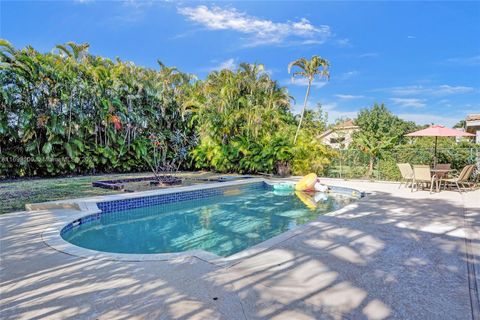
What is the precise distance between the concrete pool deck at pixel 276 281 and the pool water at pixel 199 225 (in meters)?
1.24

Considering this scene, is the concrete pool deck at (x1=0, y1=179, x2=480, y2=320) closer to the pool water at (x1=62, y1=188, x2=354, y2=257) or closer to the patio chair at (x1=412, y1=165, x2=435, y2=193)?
the pool water at (x1=62, y1=188, x2=354, y2=257)

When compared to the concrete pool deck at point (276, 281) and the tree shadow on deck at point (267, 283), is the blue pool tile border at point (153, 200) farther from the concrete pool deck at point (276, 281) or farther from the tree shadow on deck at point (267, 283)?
the tree shadow on deck at point (267, 283)

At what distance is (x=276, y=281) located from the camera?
9.21 ft

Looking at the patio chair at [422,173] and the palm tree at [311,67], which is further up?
the palm tree at [311,67]

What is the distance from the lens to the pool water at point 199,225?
5082 mm

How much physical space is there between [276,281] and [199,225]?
3.91m

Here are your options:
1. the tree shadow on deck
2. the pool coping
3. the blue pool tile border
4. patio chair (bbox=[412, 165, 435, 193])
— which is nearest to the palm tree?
the blue pool tile border

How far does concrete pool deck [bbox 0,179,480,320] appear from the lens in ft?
7.55

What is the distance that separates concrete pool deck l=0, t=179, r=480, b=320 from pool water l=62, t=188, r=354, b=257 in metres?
1.24

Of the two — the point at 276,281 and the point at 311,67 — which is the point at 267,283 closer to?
the point at 276,281

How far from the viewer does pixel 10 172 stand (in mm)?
11578

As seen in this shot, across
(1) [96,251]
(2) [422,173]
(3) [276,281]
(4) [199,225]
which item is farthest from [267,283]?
(2) [422,173]

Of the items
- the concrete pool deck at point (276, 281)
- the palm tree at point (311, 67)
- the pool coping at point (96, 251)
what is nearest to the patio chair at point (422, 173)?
the pool coping at point (96, 251)

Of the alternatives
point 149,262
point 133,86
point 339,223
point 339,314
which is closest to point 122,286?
point 149,262
